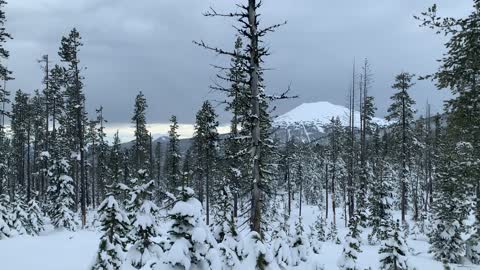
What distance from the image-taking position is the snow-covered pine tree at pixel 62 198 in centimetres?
2811

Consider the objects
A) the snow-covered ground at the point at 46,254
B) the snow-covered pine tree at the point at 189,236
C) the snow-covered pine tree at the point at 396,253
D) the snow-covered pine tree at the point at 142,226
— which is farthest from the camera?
the snow-covered pine tree at the point at 396,253

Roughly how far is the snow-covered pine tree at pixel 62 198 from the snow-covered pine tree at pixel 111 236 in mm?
18893

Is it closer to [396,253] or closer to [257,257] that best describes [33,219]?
[257,257]

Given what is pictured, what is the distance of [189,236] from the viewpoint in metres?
8.73

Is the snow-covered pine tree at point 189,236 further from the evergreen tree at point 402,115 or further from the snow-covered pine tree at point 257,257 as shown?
the evergreen tree at point 402,115

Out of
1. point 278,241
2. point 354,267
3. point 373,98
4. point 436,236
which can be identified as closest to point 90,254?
point 278,241

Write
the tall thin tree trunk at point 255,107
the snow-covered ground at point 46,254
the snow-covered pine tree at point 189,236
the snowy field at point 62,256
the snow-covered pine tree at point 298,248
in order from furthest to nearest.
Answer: the snow-covered pine tree at point 298,248
the snowy field at point 62,256
the snow-covered ground at point 46,254
the tall thin tree trunk at point 255,107
the snow-covered pine tree at point 189,236

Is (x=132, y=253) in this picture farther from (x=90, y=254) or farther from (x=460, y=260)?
(x=460, y=260)

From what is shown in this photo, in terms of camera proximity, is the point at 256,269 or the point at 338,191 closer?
the point at 256,269

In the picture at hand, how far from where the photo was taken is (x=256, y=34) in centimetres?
1260

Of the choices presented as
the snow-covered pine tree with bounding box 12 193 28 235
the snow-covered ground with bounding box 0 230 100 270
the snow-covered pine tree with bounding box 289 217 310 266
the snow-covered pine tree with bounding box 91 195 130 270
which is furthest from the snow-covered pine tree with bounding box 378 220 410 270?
the snow-covered pine tree with bounding box 12 193 28 235

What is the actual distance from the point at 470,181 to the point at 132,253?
38.7ft

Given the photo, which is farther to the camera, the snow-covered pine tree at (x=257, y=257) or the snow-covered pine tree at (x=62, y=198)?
the snow-covered pine tree at (x=62, y=198)

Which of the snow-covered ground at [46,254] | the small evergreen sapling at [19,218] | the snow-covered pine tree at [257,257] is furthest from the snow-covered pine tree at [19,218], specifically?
the snow-covered pine tree at [257,257]
